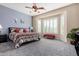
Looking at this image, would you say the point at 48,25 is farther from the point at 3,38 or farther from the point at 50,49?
the point at 3,38

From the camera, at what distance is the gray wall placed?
2410mm

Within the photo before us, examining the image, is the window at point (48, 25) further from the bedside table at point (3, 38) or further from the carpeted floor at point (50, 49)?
the bedside table at point (3, 38)

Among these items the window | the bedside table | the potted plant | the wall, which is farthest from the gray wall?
the potted plant

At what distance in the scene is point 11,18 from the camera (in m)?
2.51

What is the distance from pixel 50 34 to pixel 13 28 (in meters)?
1.22

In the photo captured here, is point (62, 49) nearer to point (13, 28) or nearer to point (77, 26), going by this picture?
point (77, 26)

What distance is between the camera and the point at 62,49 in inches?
95.6

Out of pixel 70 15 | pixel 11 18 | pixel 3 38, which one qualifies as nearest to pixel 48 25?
pixel 70 15

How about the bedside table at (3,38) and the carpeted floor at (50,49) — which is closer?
the carpeted floor at (50,49)

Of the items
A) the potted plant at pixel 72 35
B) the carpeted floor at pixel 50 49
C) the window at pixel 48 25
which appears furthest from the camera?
the window at pixel 48 25

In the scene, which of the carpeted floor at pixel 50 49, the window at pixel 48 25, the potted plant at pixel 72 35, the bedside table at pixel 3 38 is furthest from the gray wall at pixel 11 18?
the potted plant at pixel 72 35

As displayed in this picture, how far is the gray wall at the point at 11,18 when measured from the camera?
7.91ft

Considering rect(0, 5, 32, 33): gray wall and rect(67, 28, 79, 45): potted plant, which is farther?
rect(0, 5, 32, 33): gray wall

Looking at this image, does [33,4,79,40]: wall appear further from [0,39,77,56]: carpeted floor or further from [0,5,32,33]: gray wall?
[0,5,32,33]: gray wall
